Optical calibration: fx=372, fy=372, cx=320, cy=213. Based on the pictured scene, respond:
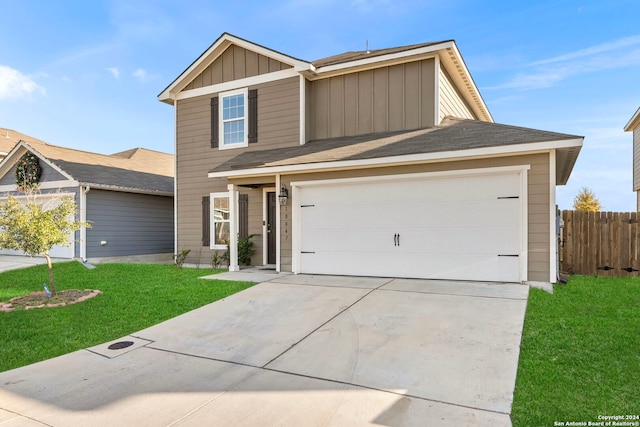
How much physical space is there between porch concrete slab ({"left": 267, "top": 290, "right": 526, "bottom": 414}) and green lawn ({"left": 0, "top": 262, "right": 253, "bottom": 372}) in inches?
105

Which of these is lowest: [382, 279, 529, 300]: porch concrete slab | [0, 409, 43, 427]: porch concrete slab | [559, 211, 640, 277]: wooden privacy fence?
[0, 409, 43, 427]: porch concrete slab

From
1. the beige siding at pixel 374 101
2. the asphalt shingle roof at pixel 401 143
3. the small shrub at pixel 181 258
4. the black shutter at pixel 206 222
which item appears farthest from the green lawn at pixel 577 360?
the small shrub at pixel 181 258

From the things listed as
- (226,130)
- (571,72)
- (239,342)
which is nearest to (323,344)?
(239,342)

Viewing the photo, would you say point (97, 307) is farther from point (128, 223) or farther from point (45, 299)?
point (128, 223)

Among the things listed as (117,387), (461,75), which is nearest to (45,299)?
(117,387)

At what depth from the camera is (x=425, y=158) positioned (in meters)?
7.16

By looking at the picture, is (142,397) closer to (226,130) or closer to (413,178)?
(413,178)

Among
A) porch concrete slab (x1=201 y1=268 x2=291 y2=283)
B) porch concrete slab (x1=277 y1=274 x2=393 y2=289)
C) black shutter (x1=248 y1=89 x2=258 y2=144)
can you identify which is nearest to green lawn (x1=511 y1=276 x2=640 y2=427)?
porch concrete slab (x1=277 y1=274 x2=393 y2=289)

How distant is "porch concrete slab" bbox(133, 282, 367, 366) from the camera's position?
14.3ft

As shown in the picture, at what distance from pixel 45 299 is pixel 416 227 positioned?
A: 703 centimetres

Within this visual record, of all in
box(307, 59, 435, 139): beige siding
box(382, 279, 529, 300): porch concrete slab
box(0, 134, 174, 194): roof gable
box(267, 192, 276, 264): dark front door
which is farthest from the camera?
box(0, 134, 174, 194): roof gable

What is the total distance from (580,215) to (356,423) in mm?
7947

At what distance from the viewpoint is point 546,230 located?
655cm

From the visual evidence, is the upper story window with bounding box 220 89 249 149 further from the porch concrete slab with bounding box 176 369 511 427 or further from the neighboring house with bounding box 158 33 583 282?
the porch concrete slab with bounding box 176 369 511 427
